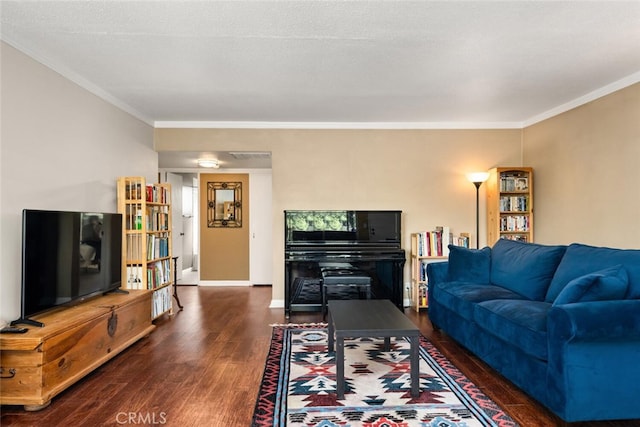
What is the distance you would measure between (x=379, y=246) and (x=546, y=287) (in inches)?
83.0

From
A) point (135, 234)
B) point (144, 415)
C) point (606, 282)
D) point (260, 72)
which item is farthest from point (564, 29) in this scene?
point (135, 234)

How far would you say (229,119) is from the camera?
4840 mm

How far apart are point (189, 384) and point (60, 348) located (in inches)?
33.1

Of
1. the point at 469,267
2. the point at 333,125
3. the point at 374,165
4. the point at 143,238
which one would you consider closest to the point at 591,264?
the point at 469,267

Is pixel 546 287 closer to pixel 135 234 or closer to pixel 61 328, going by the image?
pixel 61 328

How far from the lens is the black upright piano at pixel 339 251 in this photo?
467cm

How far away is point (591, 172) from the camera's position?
3922 millimetres

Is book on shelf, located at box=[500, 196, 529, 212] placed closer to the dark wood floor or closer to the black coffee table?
the dark wood floor

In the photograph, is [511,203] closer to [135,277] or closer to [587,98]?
[587,98]

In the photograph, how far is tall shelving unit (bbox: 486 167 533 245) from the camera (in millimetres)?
4762

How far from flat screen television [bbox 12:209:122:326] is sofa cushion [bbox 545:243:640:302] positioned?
3540 mm

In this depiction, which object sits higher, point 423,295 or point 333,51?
point 333,51

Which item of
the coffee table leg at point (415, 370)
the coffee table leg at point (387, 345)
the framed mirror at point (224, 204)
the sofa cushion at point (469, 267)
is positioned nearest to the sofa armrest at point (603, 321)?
the coffee table leg at point (415, 370)

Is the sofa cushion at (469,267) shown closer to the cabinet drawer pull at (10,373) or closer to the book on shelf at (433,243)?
the book on shelf at (433,243)
